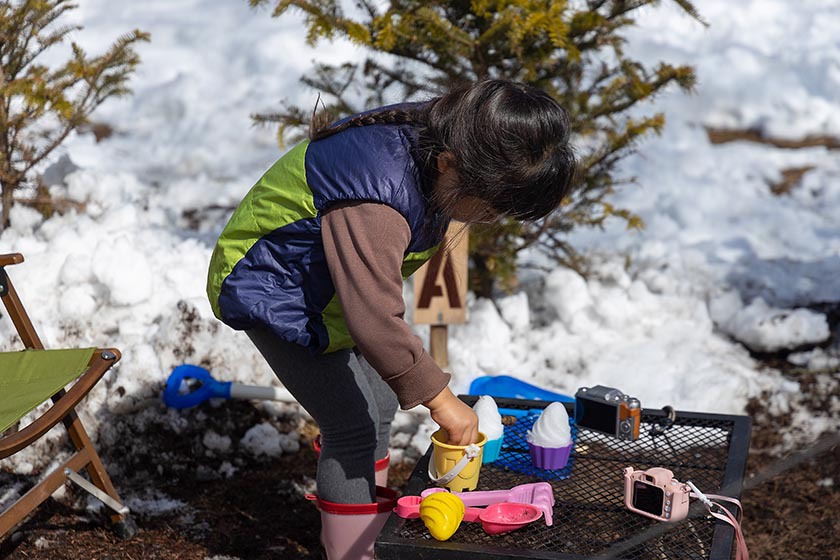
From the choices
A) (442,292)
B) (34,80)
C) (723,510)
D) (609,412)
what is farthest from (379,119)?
(34,80)

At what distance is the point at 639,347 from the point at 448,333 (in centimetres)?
70

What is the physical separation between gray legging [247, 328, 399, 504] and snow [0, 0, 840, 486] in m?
0.84

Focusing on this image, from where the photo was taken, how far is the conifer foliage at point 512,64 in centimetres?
323

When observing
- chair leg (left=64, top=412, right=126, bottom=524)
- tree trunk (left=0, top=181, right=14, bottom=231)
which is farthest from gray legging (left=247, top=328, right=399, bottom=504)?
tree trunk (left=0, top=181, right=14, bottom=231)

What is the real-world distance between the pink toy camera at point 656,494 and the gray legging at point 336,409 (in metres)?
0.56

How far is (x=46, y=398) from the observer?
2.25m

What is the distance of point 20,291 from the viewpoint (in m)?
3.38

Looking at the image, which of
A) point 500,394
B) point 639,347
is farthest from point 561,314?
point 500,394

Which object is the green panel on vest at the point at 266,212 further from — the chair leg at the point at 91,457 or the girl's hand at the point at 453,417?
the chair leg at the point at 91,457

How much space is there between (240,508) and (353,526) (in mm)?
744

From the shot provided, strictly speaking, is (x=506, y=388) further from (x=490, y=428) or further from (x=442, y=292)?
(x=490, y=428)

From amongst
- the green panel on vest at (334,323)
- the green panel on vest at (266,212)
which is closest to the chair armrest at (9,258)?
the green panel on vest at (266,212)

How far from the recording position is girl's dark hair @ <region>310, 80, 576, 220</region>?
1849mm

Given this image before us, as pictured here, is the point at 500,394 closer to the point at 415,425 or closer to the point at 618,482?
the point at 415,425
